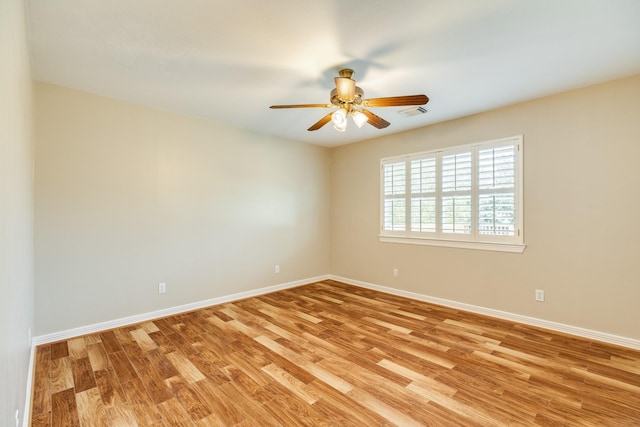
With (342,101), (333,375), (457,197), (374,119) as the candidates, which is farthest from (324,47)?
(457,197)

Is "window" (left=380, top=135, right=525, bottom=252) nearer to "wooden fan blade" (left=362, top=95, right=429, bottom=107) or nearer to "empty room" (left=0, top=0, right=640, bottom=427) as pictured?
"empty room" (left=0, top=0, right=640, bottom=427)

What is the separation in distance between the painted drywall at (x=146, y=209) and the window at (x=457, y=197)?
170cm

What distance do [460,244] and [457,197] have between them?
613 millimetres

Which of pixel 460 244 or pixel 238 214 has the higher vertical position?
pixel 238 214

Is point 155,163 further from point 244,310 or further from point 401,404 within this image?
point 401,404

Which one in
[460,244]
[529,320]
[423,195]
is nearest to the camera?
[529,320]

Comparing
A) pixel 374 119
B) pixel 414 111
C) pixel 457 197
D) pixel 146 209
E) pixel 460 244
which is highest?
pixel 414 111

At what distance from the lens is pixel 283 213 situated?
15.8ft

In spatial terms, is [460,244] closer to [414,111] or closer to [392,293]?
[392,293]

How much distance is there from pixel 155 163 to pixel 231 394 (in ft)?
8.90

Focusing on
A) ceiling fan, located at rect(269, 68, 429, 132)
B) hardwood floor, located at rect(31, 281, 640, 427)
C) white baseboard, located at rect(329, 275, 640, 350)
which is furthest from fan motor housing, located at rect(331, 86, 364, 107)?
white baseboard, located at rect(329, 275, 640, 350)

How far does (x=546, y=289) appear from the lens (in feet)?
10.4

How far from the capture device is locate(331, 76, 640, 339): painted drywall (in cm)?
274

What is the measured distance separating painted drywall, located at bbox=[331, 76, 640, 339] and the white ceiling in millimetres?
218
